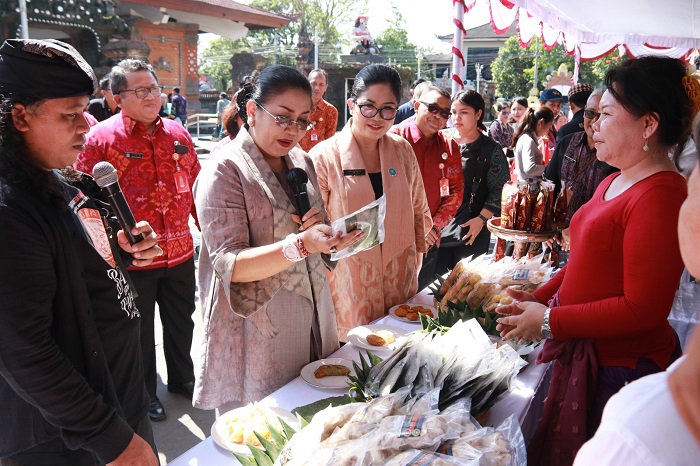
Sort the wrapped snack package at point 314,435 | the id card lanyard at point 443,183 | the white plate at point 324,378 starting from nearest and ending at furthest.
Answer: the wrapped snack package at point 314,435 < the white plate at point 324,378 < the id card lanyard at point 443,183

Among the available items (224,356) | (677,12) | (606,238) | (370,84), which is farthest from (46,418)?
(677,12)

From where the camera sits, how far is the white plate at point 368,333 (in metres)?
1.97

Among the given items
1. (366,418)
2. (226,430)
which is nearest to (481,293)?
(366,418)

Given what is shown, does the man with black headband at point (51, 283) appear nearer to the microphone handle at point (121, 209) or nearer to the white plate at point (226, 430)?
the microphone handle at point (121, 209)

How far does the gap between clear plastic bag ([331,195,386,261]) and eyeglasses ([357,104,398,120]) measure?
81 centimetres

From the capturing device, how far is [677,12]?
203 inches

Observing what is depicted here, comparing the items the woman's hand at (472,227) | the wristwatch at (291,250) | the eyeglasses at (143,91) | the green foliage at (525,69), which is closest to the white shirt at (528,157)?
the woman's hand at (472,227)

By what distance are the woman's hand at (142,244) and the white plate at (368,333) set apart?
2.78 ft

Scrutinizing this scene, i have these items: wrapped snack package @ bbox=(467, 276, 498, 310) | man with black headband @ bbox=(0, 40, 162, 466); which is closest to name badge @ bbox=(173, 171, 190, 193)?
man with black headband @ bbox=(0, 40, 162, 466)

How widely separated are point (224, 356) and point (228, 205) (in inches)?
20.4

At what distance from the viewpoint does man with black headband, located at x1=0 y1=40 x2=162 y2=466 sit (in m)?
1.09

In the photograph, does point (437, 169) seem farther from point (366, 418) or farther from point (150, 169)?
point (366, 418)

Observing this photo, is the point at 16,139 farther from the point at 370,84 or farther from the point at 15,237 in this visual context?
the point at 370,84

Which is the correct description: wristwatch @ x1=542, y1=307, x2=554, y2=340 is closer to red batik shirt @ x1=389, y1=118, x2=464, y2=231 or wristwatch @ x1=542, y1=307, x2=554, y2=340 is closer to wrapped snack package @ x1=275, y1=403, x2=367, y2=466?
wrapped snack package @ x1=275, y1=403, x2=367, y2=466
